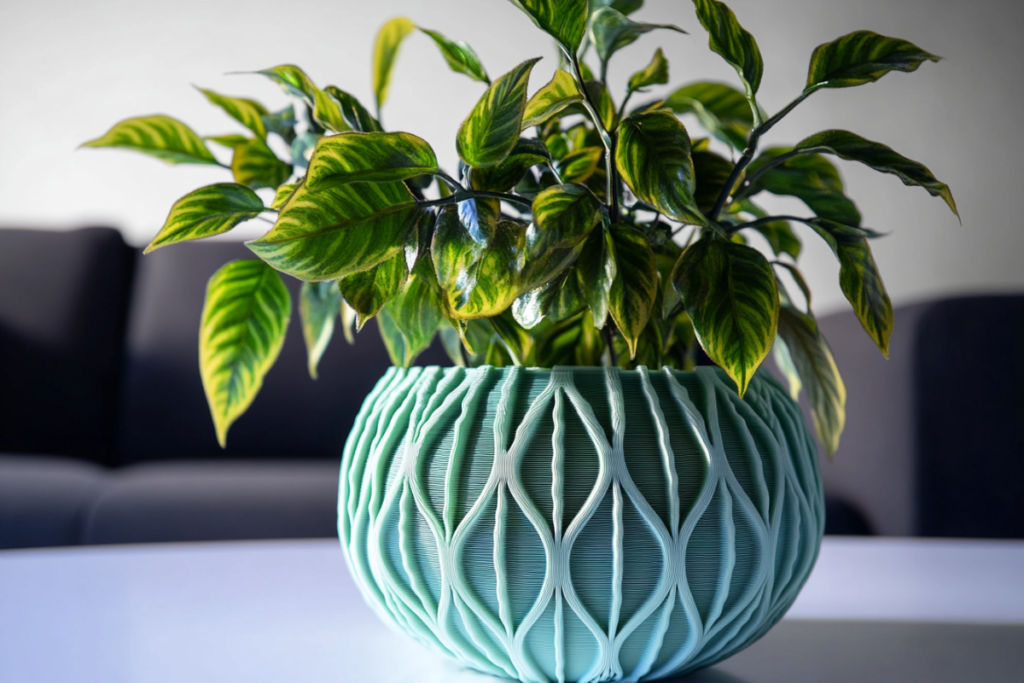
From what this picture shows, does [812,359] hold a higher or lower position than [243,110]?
lower

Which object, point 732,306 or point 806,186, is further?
point 806,186

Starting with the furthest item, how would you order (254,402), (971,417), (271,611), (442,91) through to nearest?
(442,91) < (254,402) < (971,417) < (271,611)

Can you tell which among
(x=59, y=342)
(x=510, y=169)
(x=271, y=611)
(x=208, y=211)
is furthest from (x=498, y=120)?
(x=59, y=342)

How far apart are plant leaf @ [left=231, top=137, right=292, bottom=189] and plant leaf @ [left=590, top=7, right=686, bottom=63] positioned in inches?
7.6

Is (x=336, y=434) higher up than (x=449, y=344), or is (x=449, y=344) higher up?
(x=449, y=344)

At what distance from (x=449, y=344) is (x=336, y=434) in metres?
1.44

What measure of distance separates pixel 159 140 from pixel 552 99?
0.75 feet

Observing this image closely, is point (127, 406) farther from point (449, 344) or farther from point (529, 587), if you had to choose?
point (529, 587)

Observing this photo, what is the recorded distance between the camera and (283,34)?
2.40 m

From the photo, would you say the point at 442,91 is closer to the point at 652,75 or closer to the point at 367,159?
the point at 652,75

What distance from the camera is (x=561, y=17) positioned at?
350 mm

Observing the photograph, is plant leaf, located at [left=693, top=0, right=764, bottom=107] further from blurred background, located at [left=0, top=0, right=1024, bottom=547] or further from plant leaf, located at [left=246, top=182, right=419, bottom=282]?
blurred background, located at [left=0, top=0, right=1024, bottom=547]

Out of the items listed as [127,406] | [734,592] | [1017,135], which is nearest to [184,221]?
[734,592]

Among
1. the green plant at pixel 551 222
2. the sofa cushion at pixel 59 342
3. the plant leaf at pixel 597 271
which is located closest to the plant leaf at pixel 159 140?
the green plant at pixel 551 222
